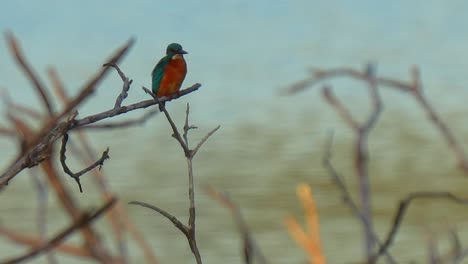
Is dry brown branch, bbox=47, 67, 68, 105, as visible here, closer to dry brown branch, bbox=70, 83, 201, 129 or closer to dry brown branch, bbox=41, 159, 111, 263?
dry brown branch, bbox=41, 159, 111, 263

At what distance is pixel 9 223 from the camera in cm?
507

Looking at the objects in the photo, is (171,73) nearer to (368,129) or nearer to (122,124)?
(368,129)

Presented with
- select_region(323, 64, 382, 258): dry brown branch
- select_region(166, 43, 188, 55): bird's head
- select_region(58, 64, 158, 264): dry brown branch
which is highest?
select_region(166, 43, 188, 55): bird's head

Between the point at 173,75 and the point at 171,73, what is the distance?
1 centimetres

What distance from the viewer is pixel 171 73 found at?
1.29m

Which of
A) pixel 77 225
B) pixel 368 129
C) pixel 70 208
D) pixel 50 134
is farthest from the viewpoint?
pixel 70 208

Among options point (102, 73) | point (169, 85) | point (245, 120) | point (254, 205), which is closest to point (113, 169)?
point (254, 205)

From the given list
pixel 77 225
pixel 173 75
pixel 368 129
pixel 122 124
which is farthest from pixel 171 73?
pixel 77 225

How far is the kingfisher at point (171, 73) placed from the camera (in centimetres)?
128

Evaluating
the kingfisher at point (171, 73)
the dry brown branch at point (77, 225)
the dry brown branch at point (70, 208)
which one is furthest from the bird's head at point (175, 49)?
the dry brown branch at point (77, 225)

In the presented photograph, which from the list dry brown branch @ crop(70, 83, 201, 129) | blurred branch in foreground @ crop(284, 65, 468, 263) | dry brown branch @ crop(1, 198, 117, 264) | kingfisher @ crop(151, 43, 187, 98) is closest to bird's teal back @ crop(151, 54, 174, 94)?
kingfisher @ crop(151, 43, 187, 98)

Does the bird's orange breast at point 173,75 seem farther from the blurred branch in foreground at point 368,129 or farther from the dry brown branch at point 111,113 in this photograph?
the dry brown branch at point 111,113

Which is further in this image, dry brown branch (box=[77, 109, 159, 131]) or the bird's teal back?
the bird's teal back

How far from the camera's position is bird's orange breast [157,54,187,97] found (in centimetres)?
128
